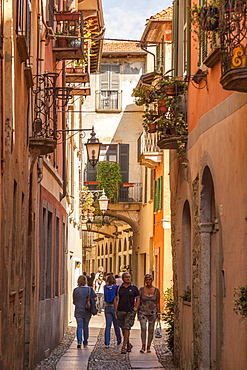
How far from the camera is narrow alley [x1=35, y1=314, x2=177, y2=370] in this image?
16.6 m

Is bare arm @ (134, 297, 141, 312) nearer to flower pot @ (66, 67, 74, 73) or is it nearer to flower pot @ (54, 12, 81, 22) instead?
flower pot @ (54, 12, 81, 22)

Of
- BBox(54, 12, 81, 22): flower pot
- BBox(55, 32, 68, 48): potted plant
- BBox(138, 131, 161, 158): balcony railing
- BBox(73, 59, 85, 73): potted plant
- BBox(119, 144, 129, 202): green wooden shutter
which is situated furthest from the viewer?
BBox(119, 144, 129, 202): green wooden shutter

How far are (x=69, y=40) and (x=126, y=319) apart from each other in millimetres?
6738

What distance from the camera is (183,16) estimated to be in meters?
17.0

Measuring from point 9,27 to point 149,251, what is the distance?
28.1m

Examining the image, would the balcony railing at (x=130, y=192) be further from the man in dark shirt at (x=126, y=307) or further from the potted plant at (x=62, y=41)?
the man in dark shirt at (x=126, y=307)

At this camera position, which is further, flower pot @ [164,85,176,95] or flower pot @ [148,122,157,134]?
flower pot @ [148,122,157,134]

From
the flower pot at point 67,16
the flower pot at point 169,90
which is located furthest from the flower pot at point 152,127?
the flower pot at point 67,16

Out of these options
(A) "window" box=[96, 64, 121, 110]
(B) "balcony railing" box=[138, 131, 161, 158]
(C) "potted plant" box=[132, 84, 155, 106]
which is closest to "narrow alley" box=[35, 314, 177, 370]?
(C) "potted plant" box=[132, 84, 155, 106]

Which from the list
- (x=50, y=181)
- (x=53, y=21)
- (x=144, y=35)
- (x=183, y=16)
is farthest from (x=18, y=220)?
(x=144, y=35)

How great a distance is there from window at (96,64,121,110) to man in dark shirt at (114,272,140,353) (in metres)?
28.2

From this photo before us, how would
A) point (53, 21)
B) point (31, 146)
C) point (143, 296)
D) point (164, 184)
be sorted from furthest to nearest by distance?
point (164, 184), point (53, 21), point (143, 296), point (31, 146)

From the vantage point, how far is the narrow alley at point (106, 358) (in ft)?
54.5

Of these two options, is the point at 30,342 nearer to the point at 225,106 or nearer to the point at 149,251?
the point at 225,106
